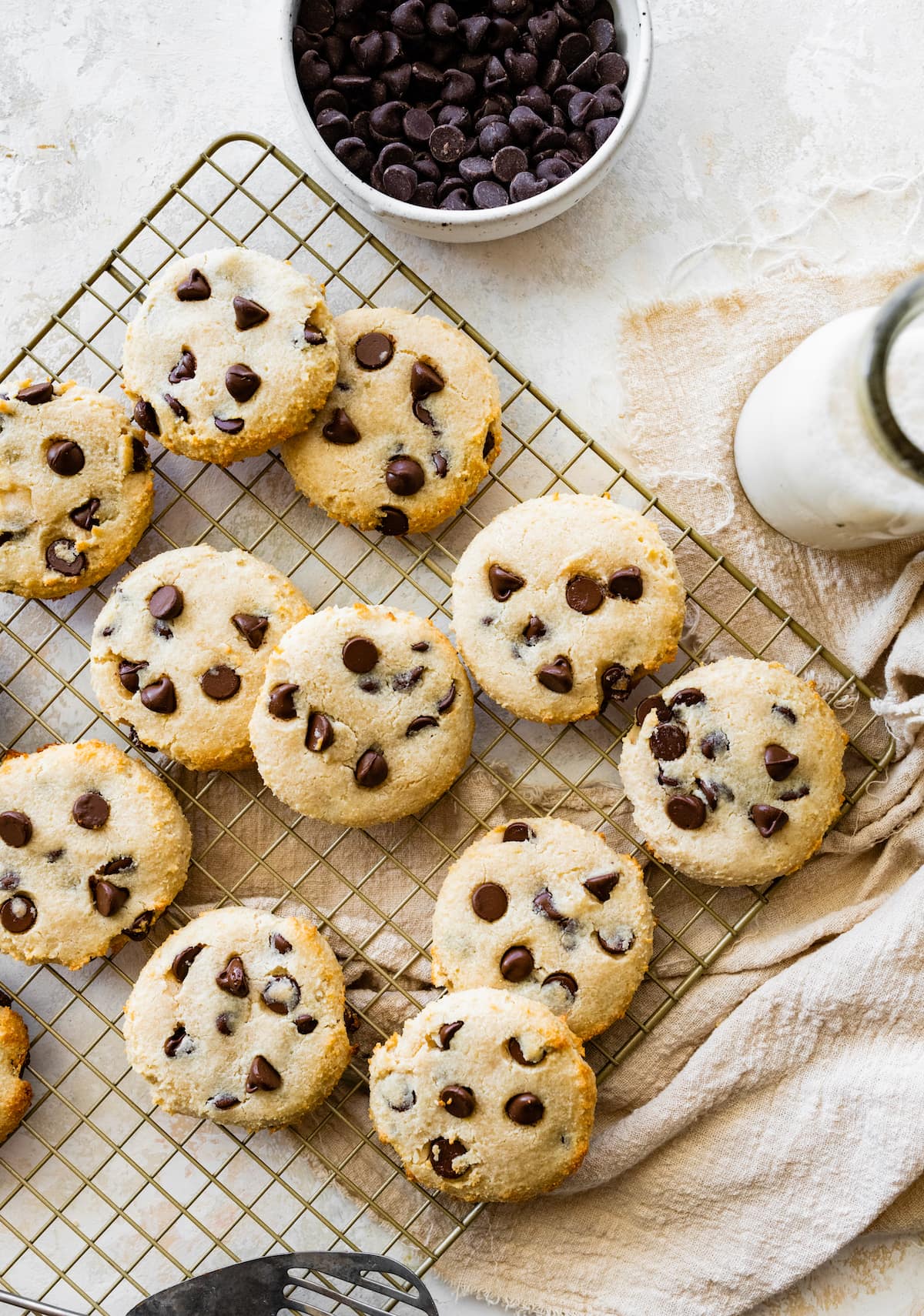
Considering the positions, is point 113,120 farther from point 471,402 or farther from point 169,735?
point 169,735

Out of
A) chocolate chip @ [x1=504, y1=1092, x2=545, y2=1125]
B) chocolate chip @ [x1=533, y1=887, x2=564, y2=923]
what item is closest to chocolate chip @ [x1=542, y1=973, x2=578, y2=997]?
chocolate chip @ [x1=533, y1=887, x2=564, y2=923]

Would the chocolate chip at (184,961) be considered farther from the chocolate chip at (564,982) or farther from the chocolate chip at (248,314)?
the chocolate chip at (248,314)

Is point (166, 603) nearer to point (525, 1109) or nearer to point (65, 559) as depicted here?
point (65, 559)

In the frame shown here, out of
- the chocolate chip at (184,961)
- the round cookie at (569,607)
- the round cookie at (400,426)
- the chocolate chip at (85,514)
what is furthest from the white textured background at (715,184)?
the chocolate chip at (184,961)

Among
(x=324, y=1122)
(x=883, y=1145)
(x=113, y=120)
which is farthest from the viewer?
(x=113, y=120)

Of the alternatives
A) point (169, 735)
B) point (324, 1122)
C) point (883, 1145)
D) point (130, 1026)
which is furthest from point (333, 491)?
point (883, 1145)

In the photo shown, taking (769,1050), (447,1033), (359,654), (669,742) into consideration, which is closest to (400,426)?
(359,654)

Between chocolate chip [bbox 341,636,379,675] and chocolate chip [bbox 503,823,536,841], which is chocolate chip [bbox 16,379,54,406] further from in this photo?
chocolate chip [bbox 503,823,536,841]
